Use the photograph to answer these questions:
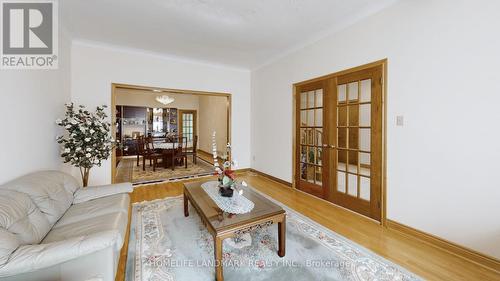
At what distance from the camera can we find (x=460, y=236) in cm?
195

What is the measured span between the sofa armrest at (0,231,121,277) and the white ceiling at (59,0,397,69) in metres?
2.57

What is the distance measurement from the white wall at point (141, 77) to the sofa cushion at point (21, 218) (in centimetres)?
244

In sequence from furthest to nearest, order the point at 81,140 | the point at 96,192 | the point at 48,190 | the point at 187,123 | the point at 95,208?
1. the point at 187,123
2. the point at 81,140
3. the point at 96,192
4. the point at 95,208
5. the point at 48,190

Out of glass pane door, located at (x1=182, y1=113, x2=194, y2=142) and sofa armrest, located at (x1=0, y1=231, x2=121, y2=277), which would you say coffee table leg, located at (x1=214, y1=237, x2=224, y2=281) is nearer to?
sofa armrest, located at (x1=0, y1=231, x2=121, y2=277)

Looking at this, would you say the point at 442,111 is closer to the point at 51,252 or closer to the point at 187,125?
the point at 51,252

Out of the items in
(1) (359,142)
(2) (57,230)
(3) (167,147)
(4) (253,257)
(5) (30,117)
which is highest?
(5) (30,117)

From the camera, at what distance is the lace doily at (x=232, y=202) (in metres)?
1.88

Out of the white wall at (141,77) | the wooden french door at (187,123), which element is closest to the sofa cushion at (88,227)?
the white wall at (141,77)

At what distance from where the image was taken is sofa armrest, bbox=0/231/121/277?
3.54ft

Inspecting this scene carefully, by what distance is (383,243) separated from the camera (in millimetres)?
2145

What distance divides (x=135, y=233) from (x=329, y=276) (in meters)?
2.03

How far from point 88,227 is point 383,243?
2.76m

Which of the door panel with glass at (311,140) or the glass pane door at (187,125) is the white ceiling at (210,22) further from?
the glass pane door at (187,125)

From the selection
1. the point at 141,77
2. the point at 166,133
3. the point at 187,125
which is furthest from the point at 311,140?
the point at 187,125
